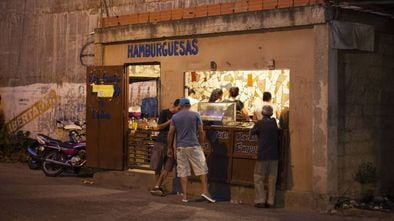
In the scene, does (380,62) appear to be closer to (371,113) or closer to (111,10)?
(371,113)

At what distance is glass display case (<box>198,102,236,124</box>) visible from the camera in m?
11.7

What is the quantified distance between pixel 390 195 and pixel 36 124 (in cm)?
1032

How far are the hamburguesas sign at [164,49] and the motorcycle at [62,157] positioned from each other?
8.85 feet

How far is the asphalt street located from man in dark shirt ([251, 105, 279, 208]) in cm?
25

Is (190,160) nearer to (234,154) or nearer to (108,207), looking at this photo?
(234,154)

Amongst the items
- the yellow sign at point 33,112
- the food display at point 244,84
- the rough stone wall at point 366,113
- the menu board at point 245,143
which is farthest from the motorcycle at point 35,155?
the rough stone wall at point 366,113

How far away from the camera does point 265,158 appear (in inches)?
402

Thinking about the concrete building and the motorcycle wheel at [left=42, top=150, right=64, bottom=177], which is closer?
the concrete building

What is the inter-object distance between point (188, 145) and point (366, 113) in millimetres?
3126

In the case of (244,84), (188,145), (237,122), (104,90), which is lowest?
(188,145)

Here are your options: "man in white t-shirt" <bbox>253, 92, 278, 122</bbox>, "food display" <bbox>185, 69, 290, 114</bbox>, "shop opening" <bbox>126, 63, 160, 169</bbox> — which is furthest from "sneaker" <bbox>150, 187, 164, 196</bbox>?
"man in white t-shirt" <bbox>253, 92, 278, 122</bbox>

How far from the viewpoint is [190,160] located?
1079 cm

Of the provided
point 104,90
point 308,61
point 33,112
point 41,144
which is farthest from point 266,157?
point 33,112

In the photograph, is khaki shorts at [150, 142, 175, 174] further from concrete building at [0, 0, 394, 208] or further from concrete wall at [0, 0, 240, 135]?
concrete wall at [0, 0, 240, 135]
